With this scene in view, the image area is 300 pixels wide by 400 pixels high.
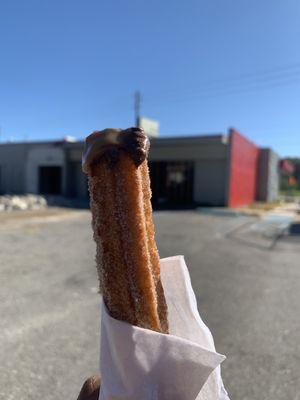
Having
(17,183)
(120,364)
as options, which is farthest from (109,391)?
(17,183)

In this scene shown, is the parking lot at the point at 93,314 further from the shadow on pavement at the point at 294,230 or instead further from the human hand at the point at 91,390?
the shadow on pavement at the point at 294,230

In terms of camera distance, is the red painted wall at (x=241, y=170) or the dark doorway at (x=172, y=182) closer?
the red painted wall at (x=241, y=170)

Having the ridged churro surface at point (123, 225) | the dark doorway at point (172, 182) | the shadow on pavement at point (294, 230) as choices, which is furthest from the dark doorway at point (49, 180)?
the ridged churro surface at point (123, 225)

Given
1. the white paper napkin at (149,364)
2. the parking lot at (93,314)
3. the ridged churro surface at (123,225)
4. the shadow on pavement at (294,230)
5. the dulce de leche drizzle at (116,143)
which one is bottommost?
the parking lot at (93,314)

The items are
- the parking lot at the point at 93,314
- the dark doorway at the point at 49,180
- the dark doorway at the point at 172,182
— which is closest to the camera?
the parking lot at the point at 93,314

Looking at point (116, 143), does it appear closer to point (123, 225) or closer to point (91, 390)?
point (123, 225)

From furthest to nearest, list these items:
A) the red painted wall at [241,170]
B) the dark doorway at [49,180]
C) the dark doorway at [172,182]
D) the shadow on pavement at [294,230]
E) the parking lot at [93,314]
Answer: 1. the dark doorway at [49,180]
2. the dark doorway at [172,182]
3. the red painted wall at [241,170]
4. the shadow on pavement at [294,230]
5. the parking lot at [93,314]

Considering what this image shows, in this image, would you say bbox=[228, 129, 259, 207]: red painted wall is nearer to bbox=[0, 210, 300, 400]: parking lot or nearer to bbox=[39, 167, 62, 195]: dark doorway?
bbox=[0, 210, 300, 400]: parking lot

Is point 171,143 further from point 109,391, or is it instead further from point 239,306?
point 109,391
